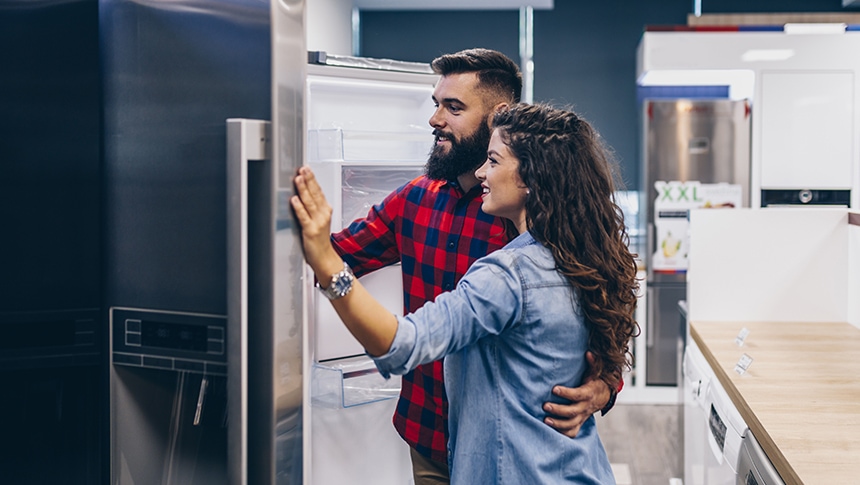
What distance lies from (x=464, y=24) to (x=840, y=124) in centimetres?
243

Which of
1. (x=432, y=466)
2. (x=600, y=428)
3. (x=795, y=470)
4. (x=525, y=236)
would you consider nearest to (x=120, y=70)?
(x=525, y=236)

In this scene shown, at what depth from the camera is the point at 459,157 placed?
79.3 inches

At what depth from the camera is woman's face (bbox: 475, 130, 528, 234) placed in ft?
5.00

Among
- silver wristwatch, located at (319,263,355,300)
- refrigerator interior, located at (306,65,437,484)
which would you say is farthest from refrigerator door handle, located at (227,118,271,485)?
refrigerator interior, located at (306,65,437,484)

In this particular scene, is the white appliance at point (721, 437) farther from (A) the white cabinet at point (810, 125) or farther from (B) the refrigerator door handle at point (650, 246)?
(A) the white cabinet at point (810, 125)

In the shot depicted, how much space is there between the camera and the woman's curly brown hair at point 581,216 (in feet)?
4.80

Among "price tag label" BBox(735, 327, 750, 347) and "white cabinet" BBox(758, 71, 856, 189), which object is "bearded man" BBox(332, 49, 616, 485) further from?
"white cabinet" BBox(758, 71, 856, 189)

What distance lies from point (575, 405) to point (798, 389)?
824 mm

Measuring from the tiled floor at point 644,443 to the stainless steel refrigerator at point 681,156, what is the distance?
1.21ft

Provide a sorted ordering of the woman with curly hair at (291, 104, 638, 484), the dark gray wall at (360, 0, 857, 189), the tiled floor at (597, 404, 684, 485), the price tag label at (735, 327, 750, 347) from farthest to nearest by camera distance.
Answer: the dark gray wall at (360, 0, 857, 189)
the tiled floor at (597, 404, 684, 485)
the price tag label at (735, 327, 750, 347)
the woman with curly hair at (291, 104, 638, 484)

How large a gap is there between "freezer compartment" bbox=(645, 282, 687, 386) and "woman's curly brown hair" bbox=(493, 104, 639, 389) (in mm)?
3651

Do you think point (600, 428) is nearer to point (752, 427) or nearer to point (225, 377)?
Result: point (752, 427)

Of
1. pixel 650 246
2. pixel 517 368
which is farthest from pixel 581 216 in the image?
pixel 650 246

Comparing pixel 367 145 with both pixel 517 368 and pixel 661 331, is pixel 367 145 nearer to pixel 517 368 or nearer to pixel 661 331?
pixel 517 368
